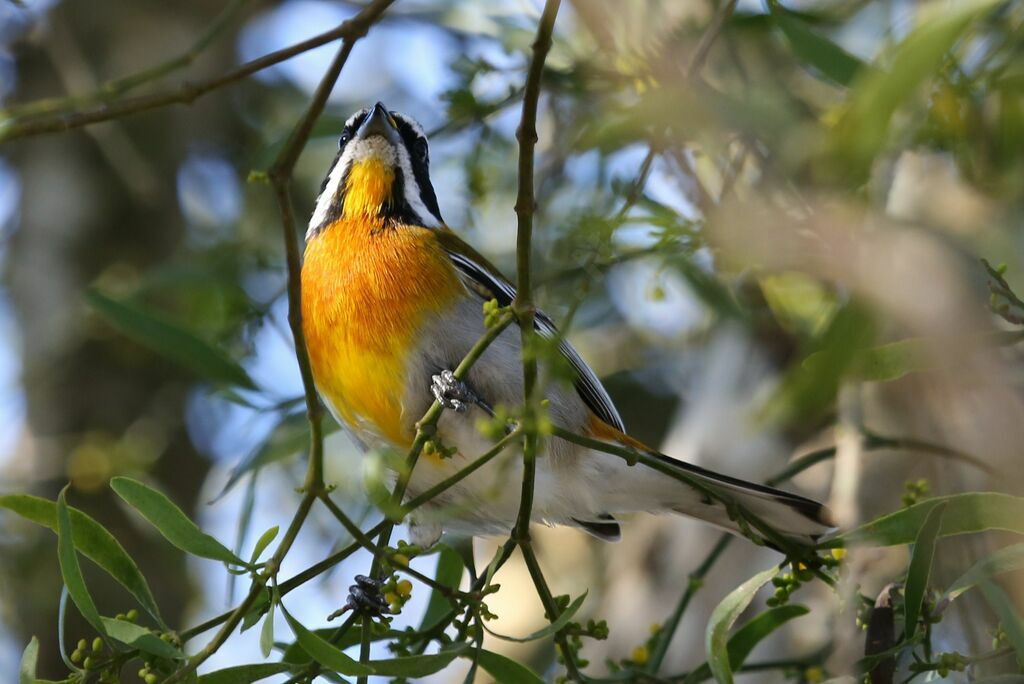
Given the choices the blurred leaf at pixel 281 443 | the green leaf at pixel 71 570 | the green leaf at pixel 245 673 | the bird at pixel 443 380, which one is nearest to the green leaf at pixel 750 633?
the bird at pixel 443 380

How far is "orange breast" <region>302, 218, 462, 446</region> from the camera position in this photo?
3096 mm

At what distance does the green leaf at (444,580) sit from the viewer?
9.02 feet

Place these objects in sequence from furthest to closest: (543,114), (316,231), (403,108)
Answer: (403,108), (543,114), (316,231)

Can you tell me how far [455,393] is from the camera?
2.87 metres

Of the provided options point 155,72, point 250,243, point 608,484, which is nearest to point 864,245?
point 608,484

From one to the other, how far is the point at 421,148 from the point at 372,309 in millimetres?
878

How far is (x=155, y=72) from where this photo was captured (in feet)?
9.42

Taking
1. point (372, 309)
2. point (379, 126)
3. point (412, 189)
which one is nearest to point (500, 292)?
point (372, 309)

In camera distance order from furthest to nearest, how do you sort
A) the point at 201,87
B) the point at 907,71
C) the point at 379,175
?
the point at 379,175, the point at 201,87, the point at 907,71

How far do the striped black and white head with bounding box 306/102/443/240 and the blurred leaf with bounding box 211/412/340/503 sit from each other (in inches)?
24.4

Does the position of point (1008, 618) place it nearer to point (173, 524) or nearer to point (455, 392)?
point (455, 392)

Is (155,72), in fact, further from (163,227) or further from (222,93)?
(222,93)

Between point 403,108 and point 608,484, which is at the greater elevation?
point 403,108

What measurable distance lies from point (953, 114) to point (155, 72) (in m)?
1.93
